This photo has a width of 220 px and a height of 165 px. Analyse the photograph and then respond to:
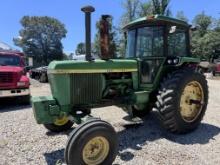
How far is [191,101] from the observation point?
609 cm

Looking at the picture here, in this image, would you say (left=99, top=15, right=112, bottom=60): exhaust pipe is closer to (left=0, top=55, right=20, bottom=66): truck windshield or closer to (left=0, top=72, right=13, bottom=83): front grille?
(left=0, top=72, right=13, bottom=83): front grille

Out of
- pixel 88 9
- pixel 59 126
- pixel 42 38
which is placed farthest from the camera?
pixel 42 38

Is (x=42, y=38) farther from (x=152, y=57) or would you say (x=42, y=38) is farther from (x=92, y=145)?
(x=92, y=145)

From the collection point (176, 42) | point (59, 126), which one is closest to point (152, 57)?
point (176, 42)

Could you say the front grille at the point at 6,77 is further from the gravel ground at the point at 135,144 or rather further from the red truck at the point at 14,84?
the gravel ground at the point at 135,144

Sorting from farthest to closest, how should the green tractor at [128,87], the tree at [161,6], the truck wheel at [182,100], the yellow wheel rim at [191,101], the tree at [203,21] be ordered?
1. the tree at [203,21]
2. the tree at [161,6]
3. the yellow wheel rim at [191,101]
4. the truck wheel at [182,100]
5. the green tractor at [128,87]

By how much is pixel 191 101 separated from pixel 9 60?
7.20 m

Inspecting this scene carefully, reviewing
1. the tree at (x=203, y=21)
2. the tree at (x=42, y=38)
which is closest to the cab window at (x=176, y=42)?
the tree at (x=203, y=21)

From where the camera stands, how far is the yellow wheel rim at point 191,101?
5992mm

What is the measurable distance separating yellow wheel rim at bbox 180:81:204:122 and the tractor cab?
67 centimetres

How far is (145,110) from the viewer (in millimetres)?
6914

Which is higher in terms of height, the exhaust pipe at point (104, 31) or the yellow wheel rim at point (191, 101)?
the exhaust pipe at point (104, 31)

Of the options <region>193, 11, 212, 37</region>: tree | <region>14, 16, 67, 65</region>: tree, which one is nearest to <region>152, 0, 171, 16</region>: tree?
<region>193, 11, 212, 37</region>: tree

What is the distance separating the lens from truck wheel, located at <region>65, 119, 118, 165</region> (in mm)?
4020
